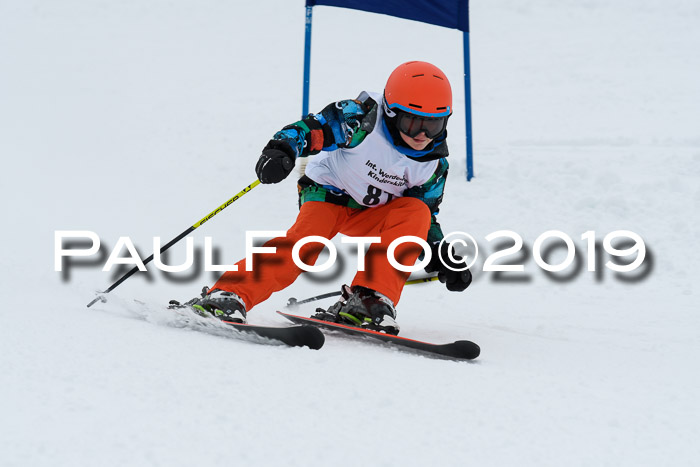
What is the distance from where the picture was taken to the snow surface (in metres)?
1.97

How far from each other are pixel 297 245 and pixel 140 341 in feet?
3.45

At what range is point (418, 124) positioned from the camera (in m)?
3.42

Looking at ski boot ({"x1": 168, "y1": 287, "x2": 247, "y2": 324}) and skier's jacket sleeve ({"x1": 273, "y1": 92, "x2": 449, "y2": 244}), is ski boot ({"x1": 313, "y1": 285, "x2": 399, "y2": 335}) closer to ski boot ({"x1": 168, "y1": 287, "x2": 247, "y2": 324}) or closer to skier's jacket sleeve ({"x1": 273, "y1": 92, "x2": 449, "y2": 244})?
ski boot ({"x1": 168, "y1": 287, "x2": 247, "y2": 324})

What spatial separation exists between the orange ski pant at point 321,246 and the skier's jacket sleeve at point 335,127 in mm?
358

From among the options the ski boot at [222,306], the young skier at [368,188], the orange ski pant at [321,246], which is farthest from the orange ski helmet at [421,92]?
the ski boot at [222,306]

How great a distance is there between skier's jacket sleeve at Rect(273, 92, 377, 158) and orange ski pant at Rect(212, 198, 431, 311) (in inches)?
14.1

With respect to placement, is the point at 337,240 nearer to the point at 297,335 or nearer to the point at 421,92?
the point at 421,92

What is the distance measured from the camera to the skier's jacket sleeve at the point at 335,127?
344cm

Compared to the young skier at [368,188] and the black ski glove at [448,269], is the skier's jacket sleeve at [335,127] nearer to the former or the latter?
the young skier at [368,188]

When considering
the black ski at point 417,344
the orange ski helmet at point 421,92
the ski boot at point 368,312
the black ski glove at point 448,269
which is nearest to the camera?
the black ski at point 417,344

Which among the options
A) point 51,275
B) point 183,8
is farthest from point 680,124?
point 183,8

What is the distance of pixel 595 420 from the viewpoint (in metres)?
2.20

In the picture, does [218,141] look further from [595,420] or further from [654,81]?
[595,420]

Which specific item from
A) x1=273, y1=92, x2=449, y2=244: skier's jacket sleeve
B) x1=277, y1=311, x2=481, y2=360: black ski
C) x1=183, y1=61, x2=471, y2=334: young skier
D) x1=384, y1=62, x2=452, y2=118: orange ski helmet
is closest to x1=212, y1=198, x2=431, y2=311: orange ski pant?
x1=183, y1=61, x2=471, y2=334: young skier
